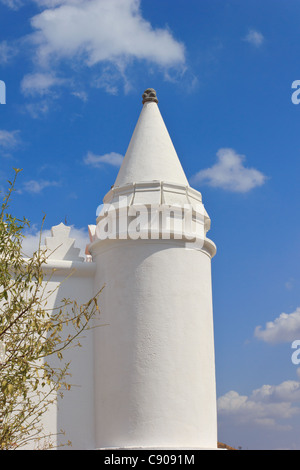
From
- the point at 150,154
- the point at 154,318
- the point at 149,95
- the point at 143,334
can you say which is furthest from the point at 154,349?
the point at 149,95

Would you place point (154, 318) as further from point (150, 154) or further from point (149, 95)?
point (149, 95)

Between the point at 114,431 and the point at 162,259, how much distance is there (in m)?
3.53

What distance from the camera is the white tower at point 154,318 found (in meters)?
12.0

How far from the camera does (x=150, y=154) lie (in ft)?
46.9

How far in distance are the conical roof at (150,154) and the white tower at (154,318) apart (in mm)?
57

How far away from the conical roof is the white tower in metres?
0.06

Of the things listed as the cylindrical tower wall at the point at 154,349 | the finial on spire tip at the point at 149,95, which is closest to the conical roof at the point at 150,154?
the finial on spire tip at the point at 149,95

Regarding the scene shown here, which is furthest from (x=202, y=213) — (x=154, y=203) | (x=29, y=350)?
(x=29, y=350)

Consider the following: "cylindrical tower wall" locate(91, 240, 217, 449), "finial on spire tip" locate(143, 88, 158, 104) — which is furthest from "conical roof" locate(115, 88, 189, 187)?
"cylindrical tower wall" locate(91, 240, 217, 449)

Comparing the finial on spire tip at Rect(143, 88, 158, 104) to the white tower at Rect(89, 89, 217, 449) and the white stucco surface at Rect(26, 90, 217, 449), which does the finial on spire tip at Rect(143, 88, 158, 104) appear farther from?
the white stucco surface at Rect(26, 90, 217, 449)

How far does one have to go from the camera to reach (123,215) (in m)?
13.3

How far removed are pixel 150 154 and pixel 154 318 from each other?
3966 millimetres

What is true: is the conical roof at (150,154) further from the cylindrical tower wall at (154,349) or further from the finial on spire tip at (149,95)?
the cylindrical tower wall at (154,349)
